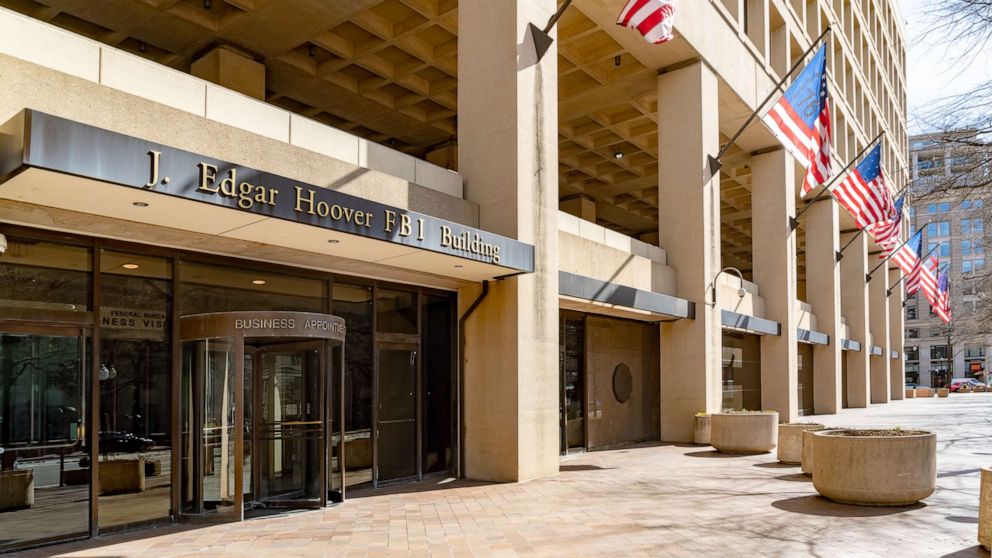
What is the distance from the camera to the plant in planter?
19047mm

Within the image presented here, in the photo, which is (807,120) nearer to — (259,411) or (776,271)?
(776,271)

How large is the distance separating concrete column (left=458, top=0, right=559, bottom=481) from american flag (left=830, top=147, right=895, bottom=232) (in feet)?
45.0

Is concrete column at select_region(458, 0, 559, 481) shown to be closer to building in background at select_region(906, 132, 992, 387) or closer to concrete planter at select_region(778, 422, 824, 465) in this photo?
concrete planter at select_region(778, 422, 824, 465)

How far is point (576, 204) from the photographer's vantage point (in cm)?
3459

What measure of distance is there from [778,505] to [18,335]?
31.0 feet

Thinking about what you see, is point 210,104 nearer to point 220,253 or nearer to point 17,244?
point 220,253

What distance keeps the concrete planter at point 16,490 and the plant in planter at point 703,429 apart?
48.5 feet

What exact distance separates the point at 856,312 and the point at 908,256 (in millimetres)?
4930

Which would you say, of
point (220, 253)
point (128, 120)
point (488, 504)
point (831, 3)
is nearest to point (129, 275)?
point (220, 253)

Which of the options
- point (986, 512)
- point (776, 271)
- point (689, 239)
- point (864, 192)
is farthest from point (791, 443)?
point (776, 271)

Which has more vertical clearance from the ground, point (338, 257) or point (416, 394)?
point (338, 257)

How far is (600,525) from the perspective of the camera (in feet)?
30.3

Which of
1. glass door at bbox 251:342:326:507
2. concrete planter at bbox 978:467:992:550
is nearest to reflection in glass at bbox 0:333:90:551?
glass door at bbox 251:342:326:507

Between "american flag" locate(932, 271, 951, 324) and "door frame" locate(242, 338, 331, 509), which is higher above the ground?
"american flag" locate(932, 271, 951, 324)
